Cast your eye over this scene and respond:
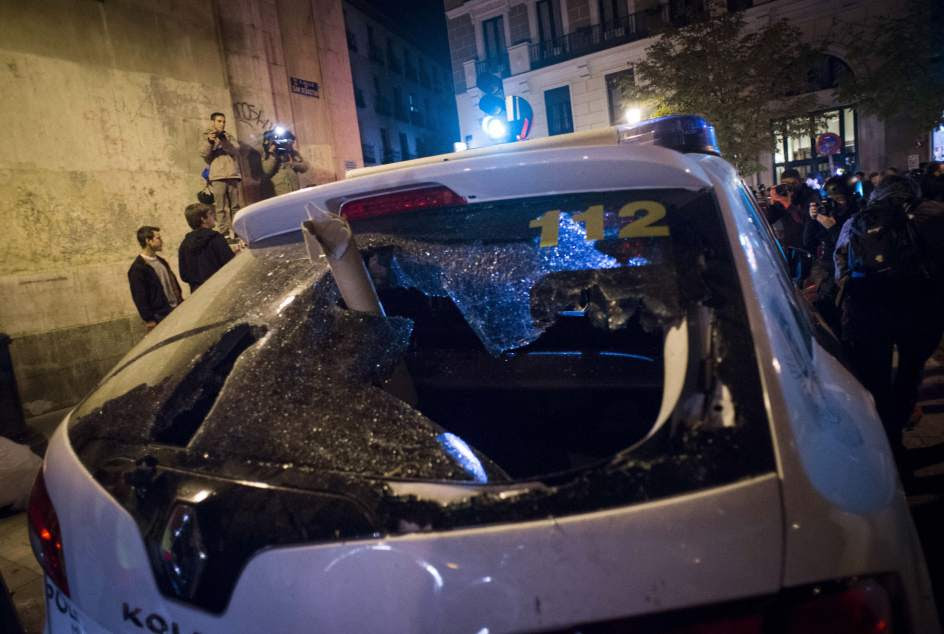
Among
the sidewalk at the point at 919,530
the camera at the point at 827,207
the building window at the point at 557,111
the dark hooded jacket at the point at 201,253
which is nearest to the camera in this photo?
the sidewalk at the point at 919,530

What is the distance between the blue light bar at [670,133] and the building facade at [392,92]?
108ft

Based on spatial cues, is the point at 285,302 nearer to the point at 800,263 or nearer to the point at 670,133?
the point at 670,133

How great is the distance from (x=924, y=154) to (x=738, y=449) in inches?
1162

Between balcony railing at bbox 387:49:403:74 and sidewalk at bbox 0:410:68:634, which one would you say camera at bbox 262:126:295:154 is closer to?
sidewalk at bbox 0:410:68:634

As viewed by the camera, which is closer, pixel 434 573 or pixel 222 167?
pixel 434 573

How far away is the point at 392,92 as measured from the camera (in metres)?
39.8

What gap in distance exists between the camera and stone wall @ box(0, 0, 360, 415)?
21.0 feet

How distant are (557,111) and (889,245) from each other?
96.8 ft

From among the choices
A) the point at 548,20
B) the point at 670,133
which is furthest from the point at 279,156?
the point at 548,20

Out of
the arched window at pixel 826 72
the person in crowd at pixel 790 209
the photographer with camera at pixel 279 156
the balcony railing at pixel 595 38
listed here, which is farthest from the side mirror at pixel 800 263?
the balcony railing at pixel 595 38

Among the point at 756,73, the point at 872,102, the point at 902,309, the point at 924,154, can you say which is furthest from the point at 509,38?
the point at 902,309

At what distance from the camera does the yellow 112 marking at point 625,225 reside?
4.29 ft

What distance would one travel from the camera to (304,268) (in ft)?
5.37

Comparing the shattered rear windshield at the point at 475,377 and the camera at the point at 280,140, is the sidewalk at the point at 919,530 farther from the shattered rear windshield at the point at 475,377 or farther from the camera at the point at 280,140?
the camera at the point at 280,140
